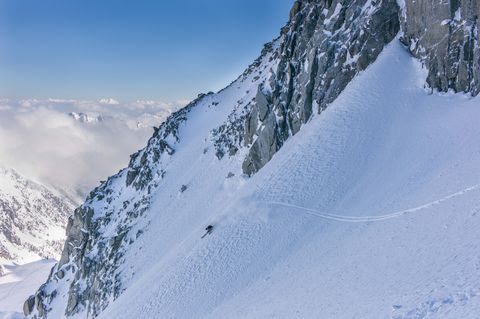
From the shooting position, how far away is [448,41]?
110 ft

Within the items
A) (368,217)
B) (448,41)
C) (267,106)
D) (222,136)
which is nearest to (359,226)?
(368,217)

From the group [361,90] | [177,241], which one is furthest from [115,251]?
[361,90]

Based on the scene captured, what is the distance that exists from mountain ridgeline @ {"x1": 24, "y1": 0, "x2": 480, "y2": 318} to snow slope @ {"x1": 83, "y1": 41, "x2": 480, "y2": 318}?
2641 millimetres

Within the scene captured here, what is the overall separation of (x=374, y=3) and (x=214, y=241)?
31.4 meters

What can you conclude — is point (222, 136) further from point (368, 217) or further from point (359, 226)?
point (359, 226)

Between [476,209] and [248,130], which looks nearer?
[476,209]

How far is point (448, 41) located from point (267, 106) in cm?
2750

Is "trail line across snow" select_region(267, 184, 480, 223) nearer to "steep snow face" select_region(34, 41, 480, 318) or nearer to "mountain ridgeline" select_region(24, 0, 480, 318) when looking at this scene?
"steep snow face" select_region(34, 41, 480, 318)

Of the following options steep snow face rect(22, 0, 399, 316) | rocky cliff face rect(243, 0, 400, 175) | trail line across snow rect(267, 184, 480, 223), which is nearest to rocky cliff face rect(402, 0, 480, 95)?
rocky cliff face rect(243, 0, 400, 175)

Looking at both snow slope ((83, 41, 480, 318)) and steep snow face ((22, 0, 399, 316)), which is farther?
steep snow face ((22, 0, 399, 316))

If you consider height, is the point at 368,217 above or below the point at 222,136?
below

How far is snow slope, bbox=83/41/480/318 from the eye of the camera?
1652cm

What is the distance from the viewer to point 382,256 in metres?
19.8

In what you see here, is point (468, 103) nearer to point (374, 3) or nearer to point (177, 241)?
point (374, 3)
